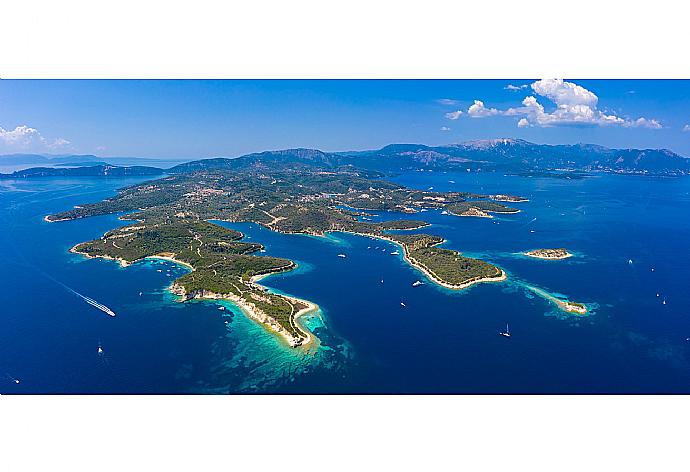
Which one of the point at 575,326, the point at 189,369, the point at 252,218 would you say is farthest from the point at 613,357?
the point at 252,218

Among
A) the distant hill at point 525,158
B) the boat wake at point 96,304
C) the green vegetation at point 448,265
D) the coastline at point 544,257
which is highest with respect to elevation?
the boat wake at point 96,304

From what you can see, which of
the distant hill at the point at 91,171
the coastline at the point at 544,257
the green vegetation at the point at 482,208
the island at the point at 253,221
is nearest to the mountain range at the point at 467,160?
the distant hill at the point at 91,171

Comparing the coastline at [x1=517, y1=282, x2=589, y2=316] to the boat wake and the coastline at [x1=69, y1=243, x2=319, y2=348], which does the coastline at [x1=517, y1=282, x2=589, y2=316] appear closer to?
the coastline at [x1=69, y1=243, x2=319, y2=348]

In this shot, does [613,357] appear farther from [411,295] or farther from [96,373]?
[96,373]

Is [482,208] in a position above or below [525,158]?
above

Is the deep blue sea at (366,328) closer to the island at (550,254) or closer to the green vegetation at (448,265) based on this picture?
the island at (550,254)

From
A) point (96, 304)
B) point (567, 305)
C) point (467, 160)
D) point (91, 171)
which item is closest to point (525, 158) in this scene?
point (467, 160)

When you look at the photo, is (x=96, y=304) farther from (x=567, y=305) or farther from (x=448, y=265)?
(x=567, y=305)
